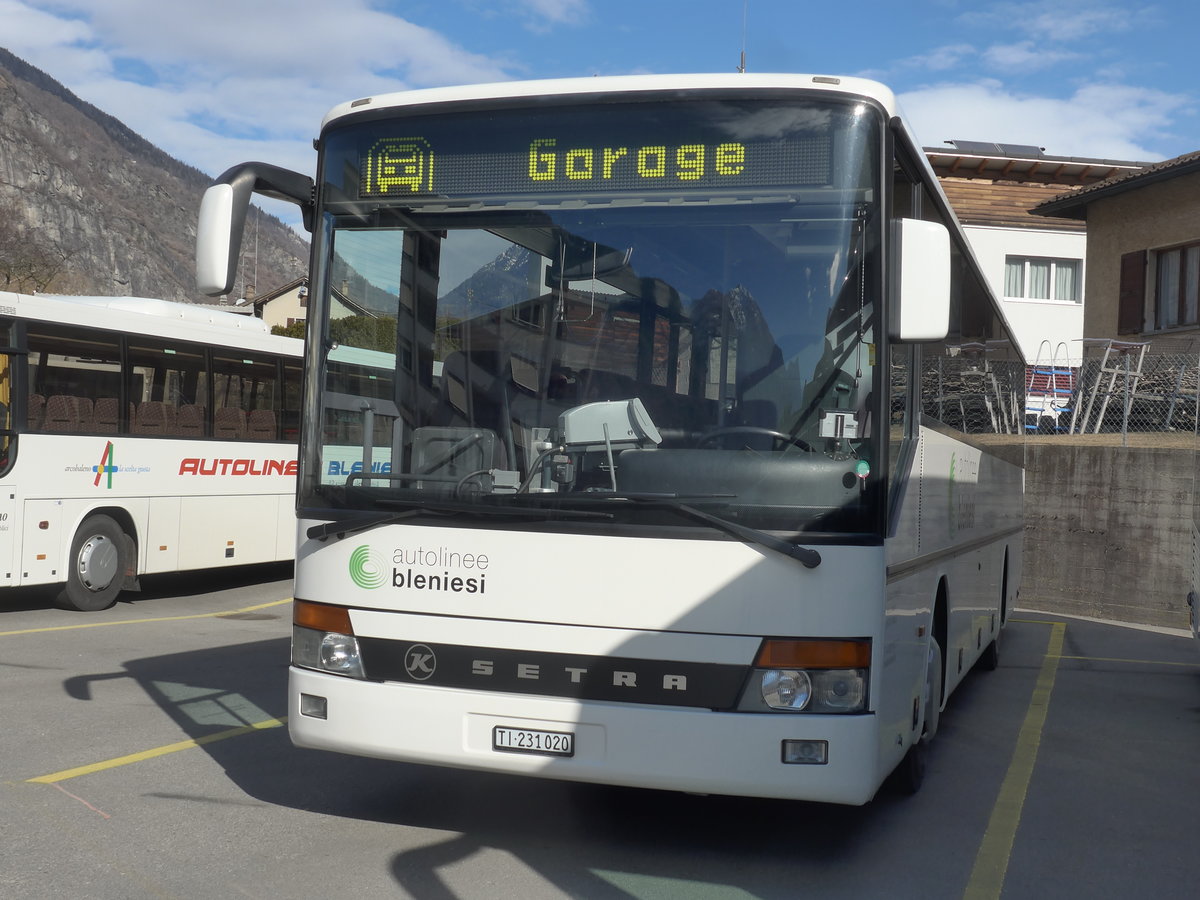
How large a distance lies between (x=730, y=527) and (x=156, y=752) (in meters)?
3.78

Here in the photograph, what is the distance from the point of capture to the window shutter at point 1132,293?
26703 millimetres

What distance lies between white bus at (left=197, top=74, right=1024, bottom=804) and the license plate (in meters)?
0.01

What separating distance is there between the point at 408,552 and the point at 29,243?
48268mm

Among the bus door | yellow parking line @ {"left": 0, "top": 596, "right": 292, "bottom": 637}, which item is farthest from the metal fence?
the bus door

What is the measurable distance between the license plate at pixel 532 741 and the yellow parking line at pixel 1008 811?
163 centimetres

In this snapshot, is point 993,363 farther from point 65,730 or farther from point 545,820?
point 65,730

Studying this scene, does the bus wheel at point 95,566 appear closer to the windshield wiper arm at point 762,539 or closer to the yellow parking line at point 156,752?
the yellow parking line at point 156,752

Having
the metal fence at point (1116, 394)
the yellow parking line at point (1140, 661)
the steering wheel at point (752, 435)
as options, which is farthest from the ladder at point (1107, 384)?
the steering wheel at point (752, 435)

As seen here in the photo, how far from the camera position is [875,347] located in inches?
200

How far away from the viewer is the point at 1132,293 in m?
26.9

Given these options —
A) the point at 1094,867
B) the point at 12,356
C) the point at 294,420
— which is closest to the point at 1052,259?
the point at 294,420

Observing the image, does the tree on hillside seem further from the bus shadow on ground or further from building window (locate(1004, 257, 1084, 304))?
the bus shadow on ground

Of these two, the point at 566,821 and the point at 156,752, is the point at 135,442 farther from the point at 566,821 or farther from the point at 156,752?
the point at 566,821

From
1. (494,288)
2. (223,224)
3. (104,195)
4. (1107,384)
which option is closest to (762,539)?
(494,288)
